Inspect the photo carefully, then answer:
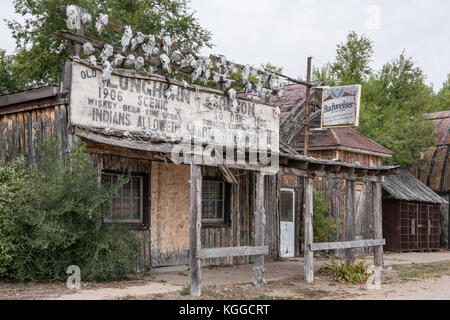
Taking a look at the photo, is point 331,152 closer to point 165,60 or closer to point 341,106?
point 341,106

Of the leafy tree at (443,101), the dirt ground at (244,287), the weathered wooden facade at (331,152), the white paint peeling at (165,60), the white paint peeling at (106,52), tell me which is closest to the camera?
the dirt ground at (244,287)

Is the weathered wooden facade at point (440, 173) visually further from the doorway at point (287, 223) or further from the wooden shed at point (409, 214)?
the doorway at point (287, 223)

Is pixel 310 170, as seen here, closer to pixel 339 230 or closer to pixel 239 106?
pixel 239 106

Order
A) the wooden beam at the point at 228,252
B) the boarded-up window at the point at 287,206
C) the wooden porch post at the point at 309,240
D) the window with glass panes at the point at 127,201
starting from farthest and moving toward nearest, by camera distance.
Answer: the boarded-up window at the point at 287,206 < the wooden porch post at the point at 309,240 < the window with glass panes at the point at 127,201 < the wooden beam at the point at 228,252

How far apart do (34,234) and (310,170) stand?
19.8 feet

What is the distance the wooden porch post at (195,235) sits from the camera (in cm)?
946

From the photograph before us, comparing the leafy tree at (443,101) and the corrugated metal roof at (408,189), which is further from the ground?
the leafy tree at (443,101)

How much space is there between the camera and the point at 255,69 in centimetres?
1488

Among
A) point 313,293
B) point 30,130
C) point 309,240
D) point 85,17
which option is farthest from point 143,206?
point 313,293

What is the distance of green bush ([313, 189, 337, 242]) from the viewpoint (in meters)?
17.6

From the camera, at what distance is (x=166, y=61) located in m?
12.6

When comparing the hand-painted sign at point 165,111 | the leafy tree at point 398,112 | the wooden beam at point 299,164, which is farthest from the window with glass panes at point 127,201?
the leafy tree at point 398,112

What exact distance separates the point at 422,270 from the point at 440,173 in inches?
434

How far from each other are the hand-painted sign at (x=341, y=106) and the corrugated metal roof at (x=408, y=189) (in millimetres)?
4093
